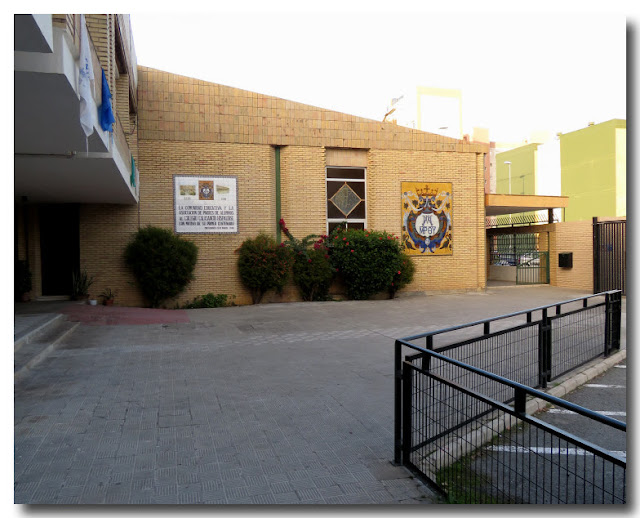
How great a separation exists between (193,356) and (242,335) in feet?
6.49

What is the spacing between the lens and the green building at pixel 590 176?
15.0 m

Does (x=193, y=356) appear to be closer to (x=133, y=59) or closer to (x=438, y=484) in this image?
(x=438, y=484)

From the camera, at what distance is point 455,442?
362 cm

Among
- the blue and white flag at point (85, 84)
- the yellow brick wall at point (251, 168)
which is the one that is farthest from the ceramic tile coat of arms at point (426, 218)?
the blue and white flag at point (85, 84)

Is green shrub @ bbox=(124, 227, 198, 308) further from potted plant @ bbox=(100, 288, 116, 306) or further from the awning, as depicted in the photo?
the awning

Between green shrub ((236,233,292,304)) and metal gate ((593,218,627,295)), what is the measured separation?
978cm

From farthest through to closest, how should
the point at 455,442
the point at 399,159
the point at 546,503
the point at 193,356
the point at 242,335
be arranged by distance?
the point at 399,159 < the point at 242,335 < the point at 193,356 < the point at 455,442 < the point at 546,503

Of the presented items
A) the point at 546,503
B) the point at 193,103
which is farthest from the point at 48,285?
the point at 546,503

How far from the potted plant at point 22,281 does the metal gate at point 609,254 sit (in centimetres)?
1660

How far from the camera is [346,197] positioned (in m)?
16.3

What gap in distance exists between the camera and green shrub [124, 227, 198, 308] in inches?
535

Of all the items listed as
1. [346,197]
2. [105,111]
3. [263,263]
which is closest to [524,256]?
[346,197]

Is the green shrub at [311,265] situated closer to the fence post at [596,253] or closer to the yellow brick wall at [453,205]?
the yellow brick wall at [453,205]

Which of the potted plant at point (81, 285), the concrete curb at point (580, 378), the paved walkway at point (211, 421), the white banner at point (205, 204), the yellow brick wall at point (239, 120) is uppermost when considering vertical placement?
the yellow brick wall at point (239, 120)
